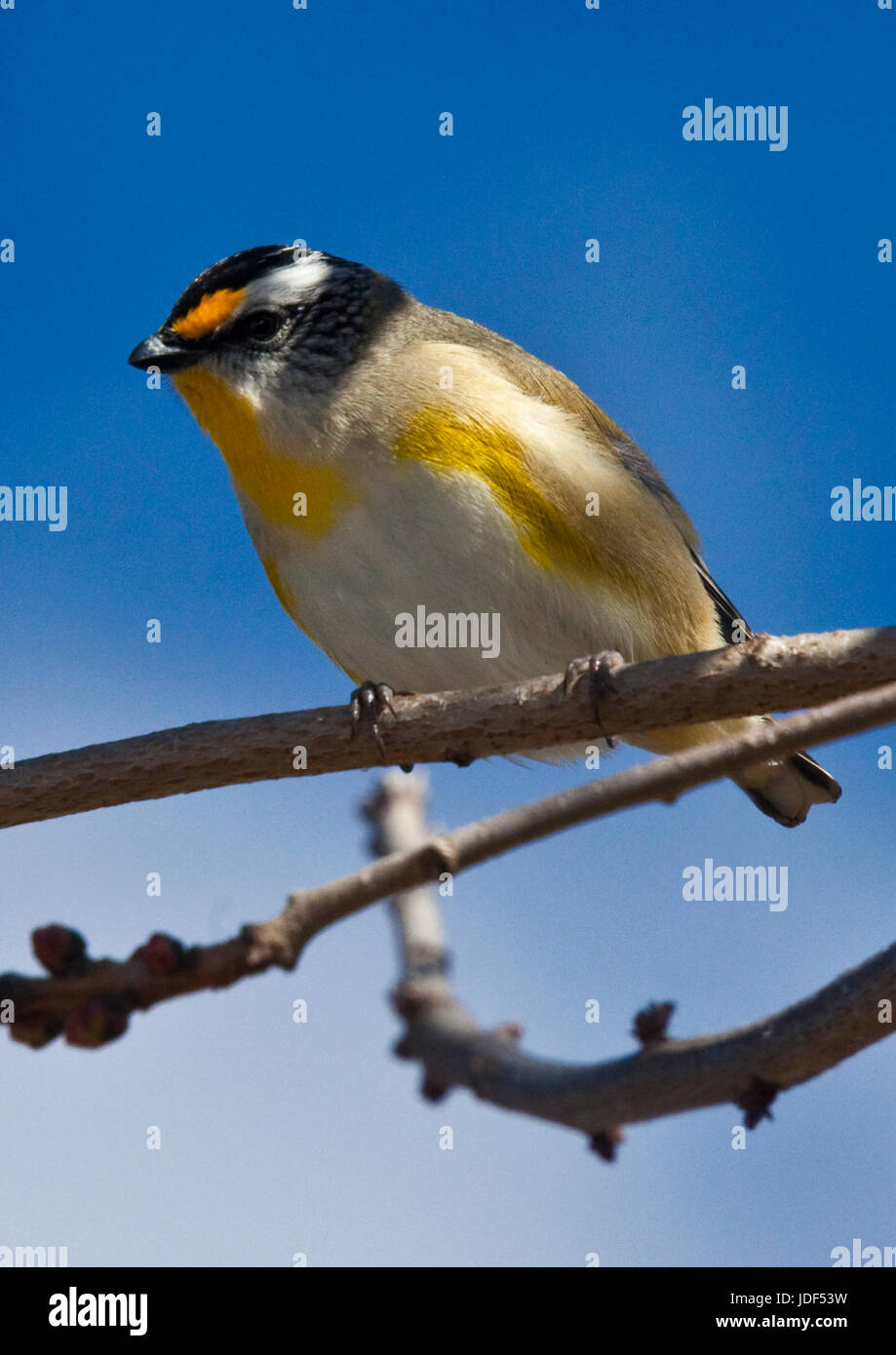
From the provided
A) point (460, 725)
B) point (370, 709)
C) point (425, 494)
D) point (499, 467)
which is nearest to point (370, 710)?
point (370, 709)

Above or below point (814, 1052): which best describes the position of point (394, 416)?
above

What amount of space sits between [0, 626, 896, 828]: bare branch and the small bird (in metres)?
1.14

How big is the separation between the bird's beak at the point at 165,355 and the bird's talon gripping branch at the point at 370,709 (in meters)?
1.91

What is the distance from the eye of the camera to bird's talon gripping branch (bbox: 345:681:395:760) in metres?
4.52

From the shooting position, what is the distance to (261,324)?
6.13m

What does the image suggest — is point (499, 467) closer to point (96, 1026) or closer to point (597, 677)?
point (597, 677)

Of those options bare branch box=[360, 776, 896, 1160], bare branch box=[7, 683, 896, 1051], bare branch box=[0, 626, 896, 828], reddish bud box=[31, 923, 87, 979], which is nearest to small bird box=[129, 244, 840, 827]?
bare branch box=[0, 626, 896, 828]

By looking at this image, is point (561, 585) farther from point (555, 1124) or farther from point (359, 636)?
point (555, 1124)

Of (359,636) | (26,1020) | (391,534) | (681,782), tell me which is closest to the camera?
(26,1020)

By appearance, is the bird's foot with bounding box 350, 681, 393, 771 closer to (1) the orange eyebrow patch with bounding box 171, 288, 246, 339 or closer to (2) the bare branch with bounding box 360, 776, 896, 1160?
(2) the bare branch with bounding box 360, 776, 896, 1160

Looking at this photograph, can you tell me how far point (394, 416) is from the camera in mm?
5672

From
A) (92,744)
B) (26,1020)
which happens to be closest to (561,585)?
(92,744)

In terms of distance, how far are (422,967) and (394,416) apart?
230 cm

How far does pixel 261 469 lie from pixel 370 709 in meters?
1.64
